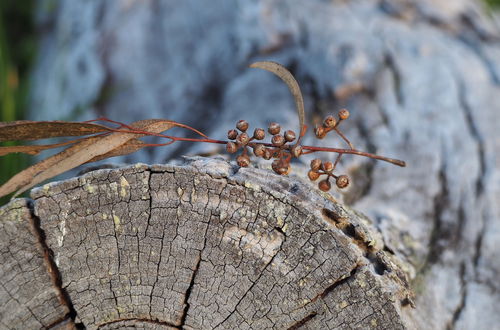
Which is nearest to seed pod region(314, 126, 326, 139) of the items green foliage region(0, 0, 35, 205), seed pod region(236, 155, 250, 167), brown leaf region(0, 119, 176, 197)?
seed pod region(236, 155, 250, 167)

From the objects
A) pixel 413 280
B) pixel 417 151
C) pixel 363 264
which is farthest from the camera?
pixel 417 151

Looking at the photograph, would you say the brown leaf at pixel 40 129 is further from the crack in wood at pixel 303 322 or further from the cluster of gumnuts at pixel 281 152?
the crack in wood at pixel 303 322

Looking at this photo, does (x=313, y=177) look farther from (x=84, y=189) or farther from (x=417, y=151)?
(x=417, y=151)

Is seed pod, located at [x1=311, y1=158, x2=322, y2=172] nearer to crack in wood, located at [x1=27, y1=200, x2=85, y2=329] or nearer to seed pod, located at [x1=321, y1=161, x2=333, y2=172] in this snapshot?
seed pod, located at [x1=321, y1=161, x2=333, y2=172]

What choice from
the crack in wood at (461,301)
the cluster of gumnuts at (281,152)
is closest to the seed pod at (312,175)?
the cluster of gumnuts at (281,152)

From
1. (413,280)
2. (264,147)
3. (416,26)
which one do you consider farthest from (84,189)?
(416,26)

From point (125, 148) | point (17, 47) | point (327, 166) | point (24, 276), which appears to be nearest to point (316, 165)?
point (327, 166)
